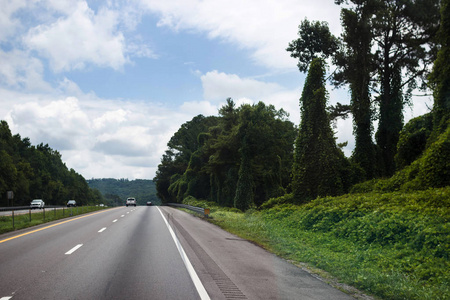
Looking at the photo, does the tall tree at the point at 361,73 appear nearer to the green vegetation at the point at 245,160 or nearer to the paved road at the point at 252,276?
the green vegetation at the point at 245,160

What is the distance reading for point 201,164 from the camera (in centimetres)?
7106

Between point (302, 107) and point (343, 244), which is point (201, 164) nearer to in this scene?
point (302, 107)

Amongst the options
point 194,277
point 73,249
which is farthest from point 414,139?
point 73,249

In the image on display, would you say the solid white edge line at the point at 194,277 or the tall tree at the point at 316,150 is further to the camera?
the tall tree at the point at 316,150

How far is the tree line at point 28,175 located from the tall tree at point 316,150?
5374 centimetres

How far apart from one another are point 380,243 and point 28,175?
90433 millimetres

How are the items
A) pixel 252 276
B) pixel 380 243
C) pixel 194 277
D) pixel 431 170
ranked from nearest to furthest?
pixel 194 277 → pixel 252 276 → pixel 380 243 → pixel 431 170

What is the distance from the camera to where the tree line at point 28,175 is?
69312mm

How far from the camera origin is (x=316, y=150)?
1109 inches

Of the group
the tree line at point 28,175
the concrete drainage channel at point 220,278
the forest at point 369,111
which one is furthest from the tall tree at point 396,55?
the tree line at point 28,175

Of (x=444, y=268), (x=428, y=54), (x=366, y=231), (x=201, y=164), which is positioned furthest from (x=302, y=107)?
(x=201, y=164)

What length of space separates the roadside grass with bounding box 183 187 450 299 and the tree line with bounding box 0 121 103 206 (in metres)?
61.7

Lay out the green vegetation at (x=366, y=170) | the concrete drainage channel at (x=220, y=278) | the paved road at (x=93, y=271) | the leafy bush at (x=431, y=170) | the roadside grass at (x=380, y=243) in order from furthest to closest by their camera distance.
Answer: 1. the leafy bush at (x=431, y=170)
2. the green vegetation at (x=366, y=170)
3. the roadside grass at (x=380, y=243)
4. the concrete drainage channel at (x=220, y=278)
5. the paved road at (x=93, y=271)

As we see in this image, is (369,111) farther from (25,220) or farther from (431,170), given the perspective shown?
(25,220)
